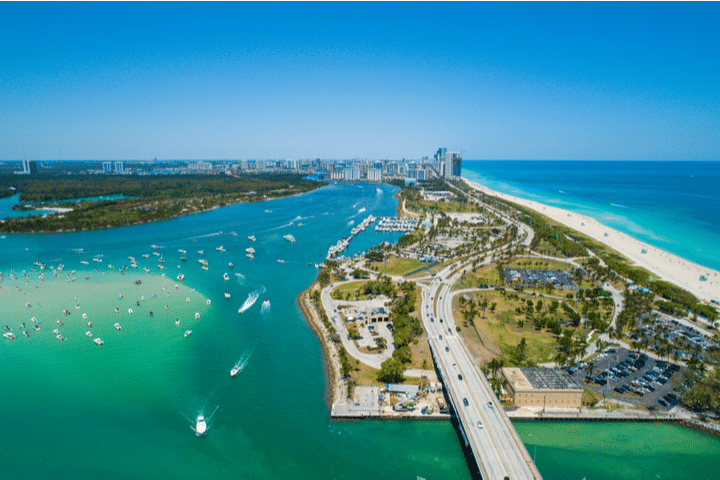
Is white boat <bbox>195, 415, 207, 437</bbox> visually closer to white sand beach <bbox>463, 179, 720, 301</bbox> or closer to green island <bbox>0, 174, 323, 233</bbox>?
white sand beach <bbox>463, 179, 720, 301</bbox>

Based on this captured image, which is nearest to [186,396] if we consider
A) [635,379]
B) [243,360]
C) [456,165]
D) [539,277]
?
[243,360]

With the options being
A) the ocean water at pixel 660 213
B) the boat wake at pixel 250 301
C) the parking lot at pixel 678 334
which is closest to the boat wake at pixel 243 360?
the boat wake at pixel 250 301

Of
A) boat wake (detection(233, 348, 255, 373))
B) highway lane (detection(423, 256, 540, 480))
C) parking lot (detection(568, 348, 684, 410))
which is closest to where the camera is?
highway lane (detection(423, 256, 540, 480))

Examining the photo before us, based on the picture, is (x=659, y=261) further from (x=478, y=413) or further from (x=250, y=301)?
(x=250, y=301)

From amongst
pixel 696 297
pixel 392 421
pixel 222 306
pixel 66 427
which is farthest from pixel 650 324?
pixel 66 427

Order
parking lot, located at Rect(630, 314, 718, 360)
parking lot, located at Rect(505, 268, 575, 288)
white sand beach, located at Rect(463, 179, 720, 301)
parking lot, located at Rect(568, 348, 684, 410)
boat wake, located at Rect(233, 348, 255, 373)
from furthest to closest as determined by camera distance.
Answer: parking lot, located at Rect(505, 268, 575, 288) < white sand beach, located at Rect(463, 179, 720, 301) < parking lot, located at Rect(630, 314, 718, 360) < boat wake, located at Rect(233, 348, 255, 373) < parking lot, located at Rect(568, 348, 684, 410)

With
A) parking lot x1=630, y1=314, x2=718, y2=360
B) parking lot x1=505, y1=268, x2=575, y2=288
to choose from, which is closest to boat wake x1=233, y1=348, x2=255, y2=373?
parking lot x1=505, y1=268, x2=575, y2=288

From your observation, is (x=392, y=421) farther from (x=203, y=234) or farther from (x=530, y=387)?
(x=203, y=234)
